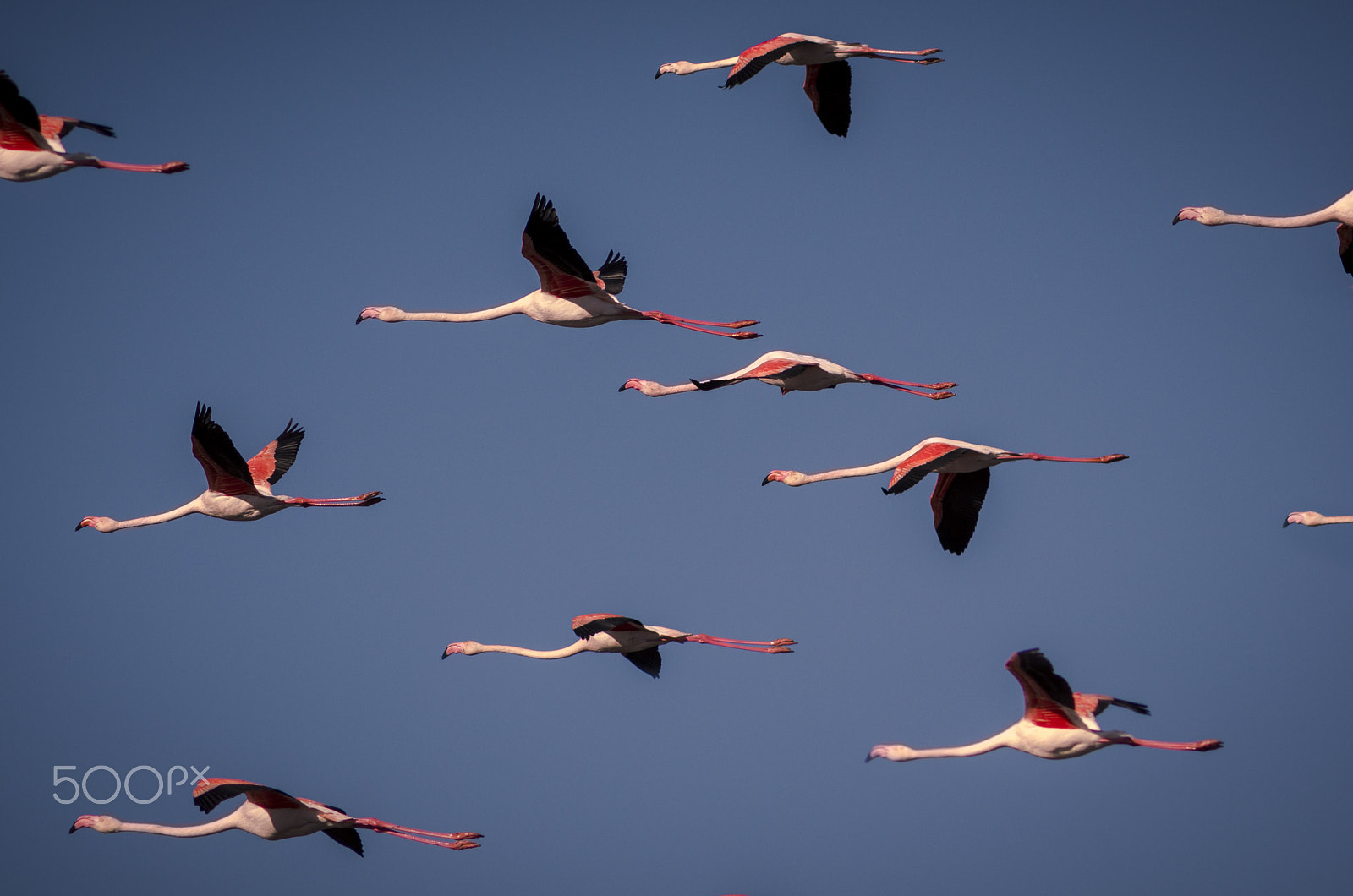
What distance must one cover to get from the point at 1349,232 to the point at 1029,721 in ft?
29.2

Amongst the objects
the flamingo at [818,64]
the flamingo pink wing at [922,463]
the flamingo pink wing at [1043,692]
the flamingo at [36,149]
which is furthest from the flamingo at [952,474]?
the flamingo at [36,149]

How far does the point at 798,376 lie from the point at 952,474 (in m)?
3.02

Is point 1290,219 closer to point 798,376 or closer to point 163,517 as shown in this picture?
point 798,376

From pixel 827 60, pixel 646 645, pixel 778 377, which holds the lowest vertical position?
pixel 646 645

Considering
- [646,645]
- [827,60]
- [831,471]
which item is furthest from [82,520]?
[827,60]

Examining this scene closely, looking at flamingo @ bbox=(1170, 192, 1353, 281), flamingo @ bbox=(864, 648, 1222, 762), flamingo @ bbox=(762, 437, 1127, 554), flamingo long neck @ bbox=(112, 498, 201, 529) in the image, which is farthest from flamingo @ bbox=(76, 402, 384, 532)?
flamingo @ bbox=(1170, 192, 1353, 281)

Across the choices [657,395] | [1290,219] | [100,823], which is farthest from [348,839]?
[1290,219]

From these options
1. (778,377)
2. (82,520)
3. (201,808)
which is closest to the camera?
(201,808)

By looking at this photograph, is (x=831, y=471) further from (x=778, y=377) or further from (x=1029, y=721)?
(x=1029, y=721)

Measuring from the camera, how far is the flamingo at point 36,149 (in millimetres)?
23280

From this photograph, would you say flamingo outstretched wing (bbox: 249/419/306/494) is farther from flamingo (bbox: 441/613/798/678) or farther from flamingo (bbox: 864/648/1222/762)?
flamingo (bbox: 864/648/1222/762)

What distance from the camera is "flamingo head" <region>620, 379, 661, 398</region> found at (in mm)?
27964

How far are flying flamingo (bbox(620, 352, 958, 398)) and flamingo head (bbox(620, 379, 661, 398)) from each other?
3.31 meters

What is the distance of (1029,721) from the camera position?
2280 cm
